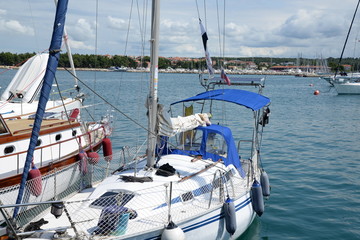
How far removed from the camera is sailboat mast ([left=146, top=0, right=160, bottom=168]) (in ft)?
33.2

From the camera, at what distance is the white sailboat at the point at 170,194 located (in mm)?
8148

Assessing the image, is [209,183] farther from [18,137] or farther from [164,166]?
[18,137]

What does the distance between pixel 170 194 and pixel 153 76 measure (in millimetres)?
3390

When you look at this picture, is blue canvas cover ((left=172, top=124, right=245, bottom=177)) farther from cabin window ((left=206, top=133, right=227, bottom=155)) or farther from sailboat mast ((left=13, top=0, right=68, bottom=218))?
sailboat mast ((left=13, top=0, right=68, bottom=218))

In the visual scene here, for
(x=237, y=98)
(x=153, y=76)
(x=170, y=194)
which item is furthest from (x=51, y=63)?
(x=237, y=98)

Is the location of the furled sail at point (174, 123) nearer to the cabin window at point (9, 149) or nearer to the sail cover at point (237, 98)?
the sail cover at point (237, 98)

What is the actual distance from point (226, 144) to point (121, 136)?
47.9ft

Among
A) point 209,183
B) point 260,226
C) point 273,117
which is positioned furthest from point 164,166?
point 273,117

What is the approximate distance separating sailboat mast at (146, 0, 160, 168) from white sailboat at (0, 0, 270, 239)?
3 centimetres

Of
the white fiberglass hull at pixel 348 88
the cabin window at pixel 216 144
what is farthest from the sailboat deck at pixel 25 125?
the white fiberglass hull at pixel 348 88

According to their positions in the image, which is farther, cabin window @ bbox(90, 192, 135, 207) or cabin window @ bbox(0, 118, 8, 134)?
cabin window @ bbox(0, 118, 8, 134)

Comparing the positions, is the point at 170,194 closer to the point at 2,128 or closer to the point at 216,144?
the point at 216,144

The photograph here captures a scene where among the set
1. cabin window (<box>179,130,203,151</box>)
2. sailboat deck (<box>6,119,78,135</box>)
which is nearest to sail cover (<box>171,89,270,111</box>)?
cabin window (<box>179,130,203,151</box>)

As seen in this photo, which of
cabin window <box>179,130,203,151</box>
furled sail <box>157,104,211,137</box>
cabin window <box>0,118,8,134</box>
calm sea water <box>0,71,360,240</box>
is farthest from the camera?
cabin window <box>0,118,8,134</box>
